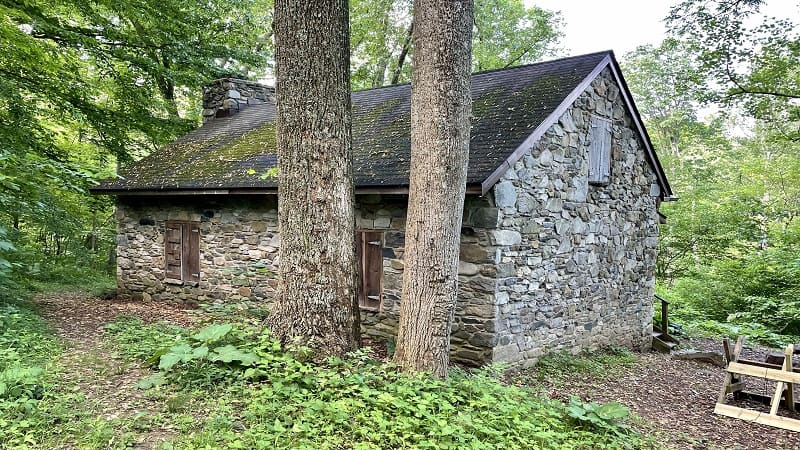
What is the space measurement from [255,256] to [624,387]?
19.3 feet

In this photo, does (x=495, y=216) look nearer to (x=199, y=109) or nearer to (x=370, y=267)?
(x=370, y=267)

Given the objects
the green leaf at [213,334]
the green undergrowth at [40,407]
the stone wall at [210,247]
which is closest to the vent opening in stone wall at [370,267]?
the stone wall at [210,247]

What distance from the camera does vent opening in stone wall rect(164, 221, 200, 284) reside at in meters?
9.66

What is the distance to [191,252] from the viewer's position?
31.9 feet

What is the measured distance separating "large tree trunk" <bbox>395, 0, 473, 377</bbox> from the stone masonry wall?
1783mm

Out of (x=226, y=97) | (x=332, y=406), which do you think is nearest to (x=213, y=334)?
(x=332, y=406)

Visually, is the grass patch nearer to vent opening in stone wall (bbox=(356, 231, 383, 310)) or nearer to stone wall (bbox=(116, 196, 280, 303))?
stone wall (bbox=(116, 196, 280, 303))

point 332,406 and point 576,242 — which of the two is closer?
point 332,406

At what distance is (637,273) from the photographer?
9.49 meters

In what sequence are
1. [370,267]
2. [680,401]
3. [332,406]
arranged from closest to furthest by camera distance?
1. [332,406]
2. [680,401]
3. [370,267]

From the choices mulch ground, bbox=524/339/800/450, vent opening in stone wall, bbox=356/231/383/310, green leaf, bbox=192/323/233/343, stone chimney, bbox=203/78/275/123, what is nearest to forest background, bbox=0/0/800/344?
stone chimney, bbox=203/78/275/123

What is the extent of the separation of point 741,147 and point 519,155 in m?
21.9

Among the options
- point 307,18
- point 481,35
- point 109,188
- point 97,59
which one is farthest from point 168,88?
point 307,18

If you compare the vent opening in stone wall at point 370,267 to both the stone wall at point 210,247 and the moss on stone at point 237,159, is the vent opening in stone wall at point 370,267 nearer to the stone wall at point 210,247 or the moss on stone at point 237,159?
the stone wall at point 210,247
